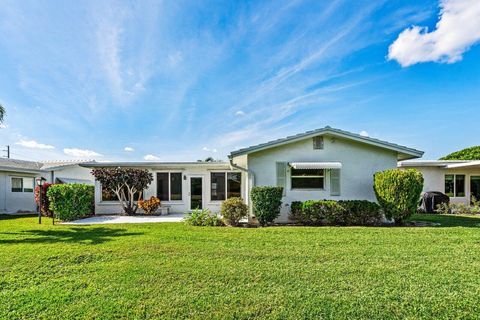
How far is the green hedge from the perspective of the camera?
1232 cm

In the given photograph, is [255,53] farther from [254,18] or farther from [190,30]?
[190,30]

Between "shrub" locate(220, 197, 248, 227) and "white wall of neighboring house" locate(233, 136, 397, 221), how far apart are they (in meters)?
1.80

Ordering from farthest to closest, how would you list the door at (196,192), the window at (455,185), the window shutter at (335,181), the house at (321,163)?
1. the window at (455,185)
2. the door at (196,192)
3. the window shutter at (335,181)
4. the house at (321,163)

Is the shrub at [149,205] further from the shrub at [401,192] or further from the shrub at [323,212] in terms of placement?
the shrub at [401,192]

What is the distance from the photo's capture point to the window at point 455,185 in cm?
2033

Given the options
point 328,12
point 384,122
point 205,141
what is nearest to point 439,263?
point 328,12

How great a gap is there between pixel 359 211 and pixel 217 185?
930 centimetres

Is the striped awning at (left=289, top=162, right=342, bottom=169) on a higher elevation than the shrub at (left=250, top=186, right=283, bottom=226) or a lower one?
higher

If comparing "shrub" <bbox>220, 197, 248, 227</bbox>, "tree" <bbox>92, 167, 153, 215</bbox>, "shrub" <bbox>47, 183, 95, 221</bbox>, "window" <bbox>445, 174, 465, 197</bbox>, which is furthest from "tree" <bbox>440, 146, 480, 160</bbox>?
"shrub" <bbox>47, 183, 95, 221</bbox>

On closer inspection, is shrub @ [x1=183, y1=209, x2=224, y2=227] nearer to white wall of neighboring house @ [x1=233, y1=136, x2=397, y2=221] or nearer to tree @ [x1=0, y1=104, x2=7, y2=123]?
white wall of neighboring house @ [x1=233, y1=136, x2=397, y2=221]

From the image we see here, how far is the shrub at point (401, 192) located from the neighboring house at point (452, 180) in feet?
31.3

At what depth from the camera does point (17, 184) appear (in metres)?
20.8

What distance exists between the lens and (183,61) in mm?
15461

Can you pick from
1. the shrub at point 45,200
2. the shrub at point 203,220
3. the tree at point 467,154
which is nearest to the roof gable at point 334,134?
the shrub at point 203,220
